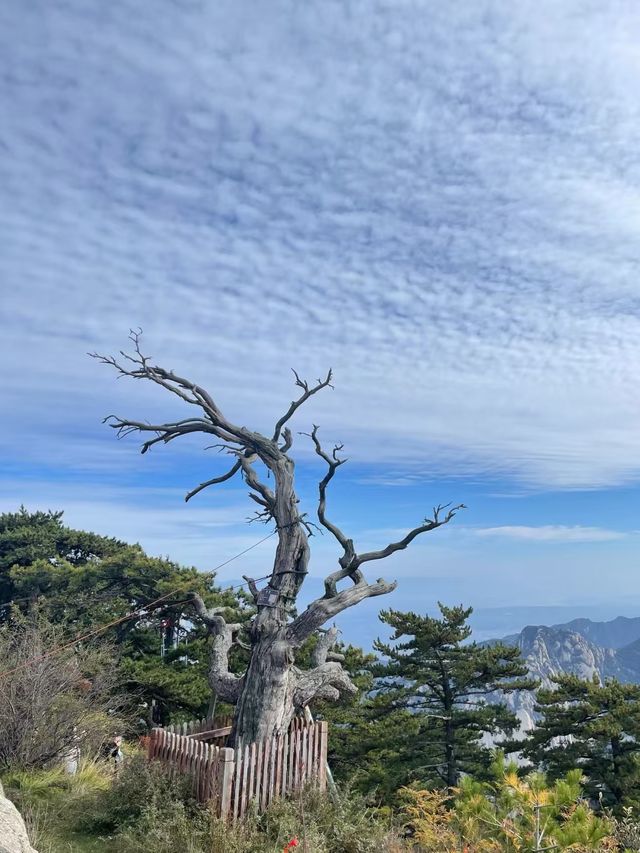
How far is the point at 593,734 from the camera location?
18328 mm

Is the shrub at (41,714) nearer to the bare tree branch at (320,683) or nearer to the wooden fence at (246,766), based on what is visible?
the wooden fence at (246,766)

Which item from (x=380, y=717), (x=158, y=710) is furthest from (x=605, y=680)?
(x=158, y=710)

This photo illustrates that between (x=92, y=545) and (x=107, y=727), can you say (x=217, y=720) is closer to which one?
(x=107, y=727)

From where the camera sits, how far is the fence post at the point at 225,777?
8.70 metres

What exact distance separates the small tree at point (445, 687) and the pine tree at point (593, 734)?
107 centimetres

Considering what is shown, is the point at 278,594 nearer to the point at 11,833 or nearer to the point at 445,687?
the point at 11,833

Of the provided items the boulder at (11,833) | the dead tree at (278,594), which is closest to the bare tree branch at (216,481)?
the dead tree at (278,594)

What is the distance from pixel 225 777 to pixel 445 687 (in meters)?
14.1

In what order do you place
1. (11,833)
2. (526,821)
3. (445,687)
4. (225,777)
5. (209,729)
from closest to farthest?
(11,833) < (526,821) < (225,777) < (209,729) < (445,687)

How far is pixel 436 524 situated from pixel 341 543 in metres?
1.85

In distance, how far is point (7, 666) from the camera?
12.5m

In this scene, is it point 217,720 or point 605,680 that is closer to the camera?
point 217,720

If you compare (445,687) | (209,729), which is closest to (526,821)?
(209,729)

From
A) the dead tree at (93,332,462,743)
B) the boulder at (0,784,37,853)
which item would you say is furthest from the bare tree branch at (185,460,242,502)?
the boulder at (0,784,37,853)
